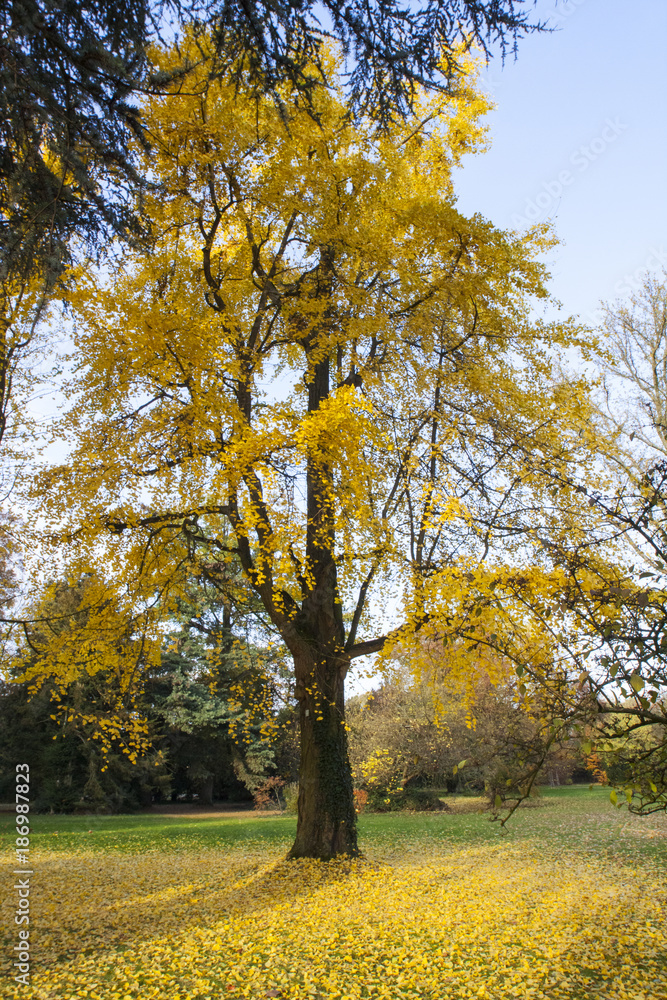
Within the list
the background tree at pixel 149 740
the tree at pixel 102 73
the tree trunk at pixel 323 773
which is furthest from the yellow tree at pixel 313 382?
the background tree at pixel 149 740

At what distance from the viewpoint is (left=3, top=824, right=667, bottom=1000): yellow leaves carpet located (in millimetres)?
3998

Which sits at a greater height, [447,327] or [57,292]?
[447,327]

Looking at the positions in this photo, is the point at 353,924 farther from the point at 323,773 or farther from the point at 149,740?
the point at 149,740

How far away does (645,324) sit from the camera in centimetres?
1472

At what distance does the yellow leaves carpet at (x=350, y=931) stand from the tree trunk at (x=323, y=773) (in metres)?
0.36

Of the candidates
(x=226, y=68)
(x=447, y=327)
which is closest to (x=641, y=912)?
(x=447, y=327)

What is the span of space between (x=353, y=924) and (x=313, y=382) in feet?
22.0

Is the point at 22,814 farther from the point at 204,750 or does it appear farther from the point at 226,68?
the point at 204,750

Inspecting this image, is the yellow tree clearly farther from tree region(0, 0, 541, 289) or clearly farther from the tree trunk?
tree region(0, 0, 541, 289)

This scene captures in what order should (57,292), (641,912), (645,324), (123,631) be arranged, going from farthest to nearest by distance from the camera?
(645,324), (123,631), (641,912), (57,292)

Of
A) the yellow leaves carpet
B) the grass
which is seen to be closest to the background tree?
the grass

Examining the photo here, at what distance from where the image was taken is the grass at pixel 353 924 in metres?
4.02

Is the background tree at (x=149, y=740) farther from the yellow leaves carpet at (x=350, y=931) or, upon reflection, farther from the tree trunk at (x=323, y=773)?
the yellow leaves carpet at (x=350, y=931)

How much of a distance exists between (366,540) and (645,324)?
11772 millimetres
